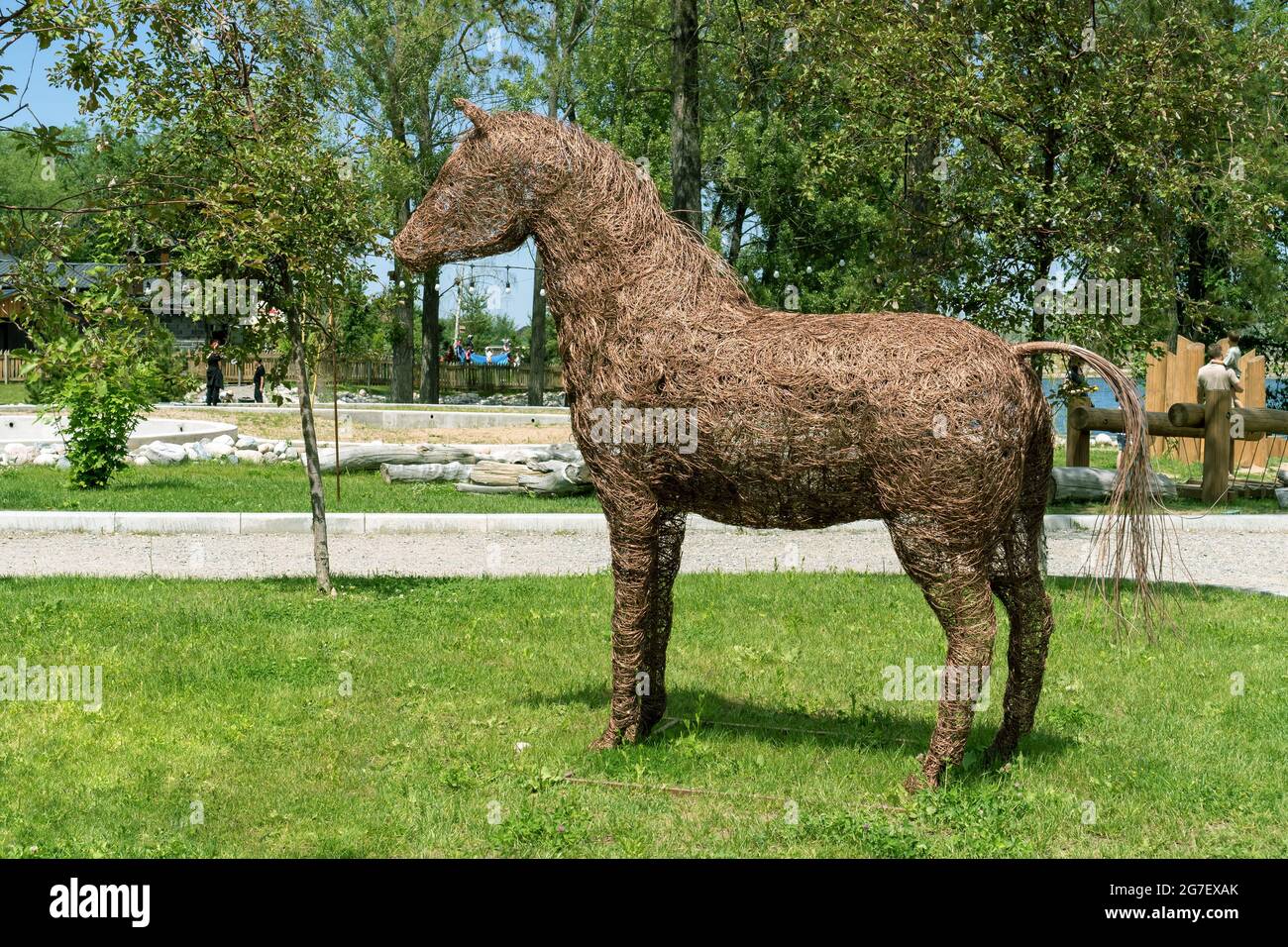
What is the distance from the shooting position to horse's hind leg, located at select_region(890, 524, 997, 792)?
586cm

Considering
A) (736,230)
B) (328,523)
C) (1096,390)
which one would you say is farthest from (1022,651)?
(736,230)

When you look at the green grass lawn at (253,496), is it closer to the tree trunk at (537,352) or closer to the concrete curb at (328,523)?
the concrete curb at (328,523)

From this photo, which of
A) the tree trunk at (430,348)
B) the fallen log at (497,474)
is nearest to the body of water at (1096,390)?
the fallen log at (497,474)

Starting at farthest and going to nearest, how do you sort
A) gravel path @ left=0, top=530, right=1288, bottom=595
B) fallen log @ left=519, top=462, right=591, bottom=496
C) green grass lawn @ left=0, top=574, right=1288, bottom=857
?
fallen log @ left=519, top=462, right=591, bottom=496 → gravel path @ left=0, top=530, right=1288, bottom=595 → green grass lawn @ left=0, top=574, right=1288, bottom=857

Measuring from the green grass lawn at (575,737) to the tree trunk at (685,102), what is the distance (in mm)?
8301

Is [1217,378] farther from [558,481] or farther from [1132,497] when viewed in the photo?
[1132,497]

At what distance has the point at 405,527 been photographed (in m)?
15.1

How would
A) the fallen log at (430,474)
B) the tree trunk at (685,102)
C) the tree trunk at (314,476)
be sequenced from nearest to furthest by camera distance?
the tree trunk at (314,476) → the tree trunk at (685,102) → the fallen log at (430,474)

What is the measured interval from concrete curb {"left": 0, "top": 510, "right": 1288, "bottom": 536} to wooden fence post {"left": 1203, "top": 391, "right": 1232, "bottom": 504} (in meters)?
2.73

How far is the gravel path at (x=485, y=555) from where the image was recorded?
492 inches

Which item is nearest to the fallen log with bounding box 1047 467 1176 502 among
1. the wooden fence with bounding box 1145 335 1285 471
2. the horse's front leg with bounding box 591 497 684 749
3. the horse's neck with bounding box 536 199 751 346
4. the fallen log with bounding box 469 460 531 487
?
the wooden fence with bounding box 1145 335 1285 471

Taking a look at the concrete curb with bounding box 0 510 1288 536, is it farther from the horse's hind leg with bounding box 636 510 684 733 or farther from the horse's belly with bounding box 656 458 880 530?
the horse's belly with bounding box 656 458 880 530

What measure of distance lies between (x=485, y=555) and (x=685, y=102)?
23.6 feet
